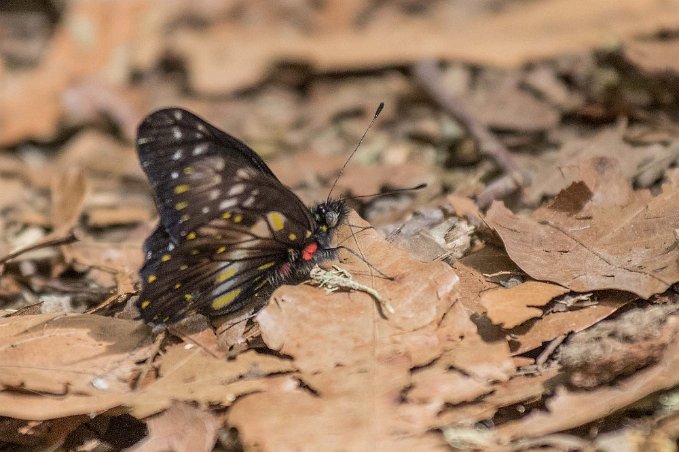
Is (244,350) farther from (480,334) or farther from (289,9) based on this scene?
(289,9)

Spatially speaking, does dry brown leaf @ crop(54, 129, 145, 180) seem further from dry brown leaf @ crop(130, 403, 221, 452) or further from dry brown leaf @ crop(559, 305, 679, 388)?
dry brown leaf @ crop(559, 305, 679, 388)

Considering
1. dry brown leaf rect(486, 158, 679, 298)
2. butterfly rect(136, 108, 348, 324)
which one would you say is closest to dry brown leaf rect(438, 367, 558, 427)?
dry brown leaf rect(486, 158, 679, 298)

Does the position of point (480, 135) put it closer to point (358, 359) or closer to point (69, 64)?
point (358, 359)

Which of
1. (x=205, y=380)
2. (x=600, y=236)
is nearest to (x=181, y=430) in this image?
(x=205, y=380)

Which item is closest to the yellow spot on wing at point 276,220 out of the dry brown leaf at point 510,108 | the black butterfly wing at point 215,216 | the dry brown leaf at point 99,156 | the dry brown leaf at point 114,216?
the black butterfly wing at point 215,216

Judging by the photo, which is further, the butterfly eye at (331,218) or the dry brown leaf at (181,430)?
the butterfly eye at (331,218)

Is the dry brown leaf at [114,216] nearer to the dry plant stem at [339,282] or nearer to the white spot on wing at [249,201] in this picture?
the white spot on wing at [249,201]

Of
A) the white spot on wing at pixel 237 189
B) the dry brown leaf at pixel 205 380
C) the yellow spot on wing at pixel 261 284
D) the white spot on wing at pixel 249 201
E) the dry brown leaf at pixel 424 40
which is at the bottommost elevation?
the dry brown leaf at pixel 205 380
